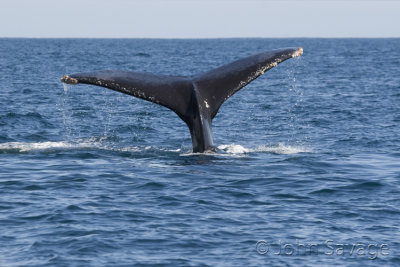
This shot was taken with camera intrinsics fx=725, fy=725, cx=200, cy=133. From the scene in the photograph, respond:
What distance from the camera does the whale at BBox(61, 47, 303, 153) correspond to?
1338cm

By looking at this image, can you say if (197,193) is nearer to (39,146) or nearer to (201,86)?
(201,86)

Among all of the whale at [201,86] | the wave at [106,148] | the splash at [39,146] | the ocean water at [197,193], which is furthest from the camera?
the splash at [39,146]

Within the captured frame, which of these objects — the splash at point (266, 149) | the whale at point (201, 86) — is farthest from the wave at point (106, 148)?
the whale at point (201, 86)

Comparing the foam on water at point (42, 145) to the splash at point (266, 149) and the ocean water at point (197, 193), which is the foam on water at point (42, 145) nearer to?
the ocean water at point (197, 193)

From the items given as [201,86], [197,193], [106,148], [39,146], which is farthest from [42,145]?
[197,193]

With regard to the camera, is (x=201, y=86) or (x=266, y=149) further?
(x=266, y=149)

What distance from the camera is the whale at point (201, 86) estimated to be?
13383 mm

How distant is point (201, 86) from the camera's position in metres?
13.9

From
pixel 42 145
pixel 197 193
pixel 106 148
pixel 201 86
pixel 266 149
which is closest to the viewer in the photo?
pixel 197 193

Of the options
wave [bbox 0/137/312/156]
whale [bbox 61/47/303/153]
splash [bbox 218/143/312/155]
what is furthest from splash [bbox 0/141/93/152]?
whale [bbox 61/47/303/153]

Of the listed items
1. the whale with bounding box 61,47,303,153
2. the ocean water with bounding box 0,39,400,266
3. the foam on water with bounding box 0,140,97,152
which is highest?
the whale with bounding box 61,47,303,153

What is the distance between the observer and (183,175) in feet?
44.7

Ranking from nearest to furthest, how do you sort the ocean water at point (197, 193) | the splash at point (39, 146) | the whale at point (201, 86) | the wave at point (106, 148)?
1. the ocean water at point (197, 193)
2. the whale at point (201, 86)
3. the wave at point (106, 148)
4. the splash at point (39, 146)

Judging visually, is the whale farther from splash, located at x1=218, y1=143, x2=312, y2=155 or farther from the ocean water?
splash, located at x1=218, y1=143, x2=312, y2=155
